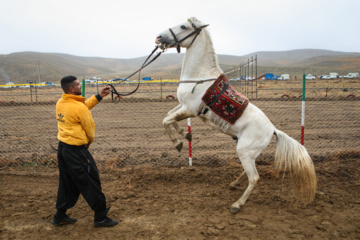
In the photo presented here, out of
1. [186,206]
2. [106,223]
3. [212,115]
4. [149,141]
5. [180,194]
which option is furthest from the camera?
[149,141]

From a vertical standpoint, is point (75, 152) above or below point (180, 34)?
below

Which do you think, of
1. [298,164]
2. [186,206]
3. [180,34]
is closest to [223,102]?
[180,34]

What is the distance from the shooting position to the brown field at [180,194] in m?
3.42

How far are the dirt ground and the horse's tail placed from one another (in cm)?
38

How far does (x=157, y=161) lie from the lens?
6434 mm

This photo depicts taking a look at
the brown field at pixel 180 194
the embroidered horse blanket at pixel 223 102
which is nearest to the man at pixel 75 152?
the brown field at pixel 180 194

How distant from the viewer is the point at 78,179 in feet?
10.5

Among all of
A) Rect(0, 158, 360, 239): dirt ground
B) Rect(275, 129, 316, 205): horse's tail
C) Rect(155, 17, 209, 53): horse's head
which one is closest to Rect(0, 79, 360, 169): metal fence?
Rect(0, 158, 360, 239): dirt ground

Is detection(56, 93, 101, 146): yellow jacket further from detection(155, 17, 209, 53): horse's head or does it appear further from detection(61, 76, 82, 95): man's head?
detection(155, 17, 209, 53): horse's head

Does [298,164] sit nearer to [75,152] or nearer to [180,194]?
[180,194]

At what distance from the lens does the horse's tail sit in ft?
12.9

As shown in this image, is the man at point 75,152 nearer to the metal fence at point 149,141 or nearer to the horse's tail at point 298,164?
the metal fence at point 149,141

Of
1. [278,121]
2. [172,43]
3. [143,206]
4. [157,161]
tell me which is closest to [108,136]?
[157,161]

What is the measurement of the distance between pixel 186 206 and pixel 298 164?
201cm
